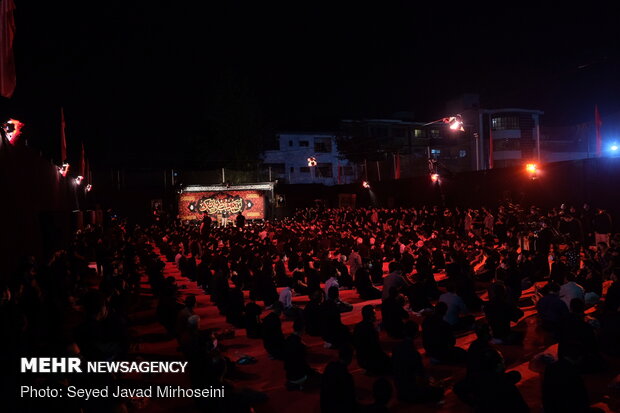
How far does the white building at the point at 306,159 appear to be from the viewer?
4625cm

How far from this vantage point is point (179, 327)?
26.5 feet

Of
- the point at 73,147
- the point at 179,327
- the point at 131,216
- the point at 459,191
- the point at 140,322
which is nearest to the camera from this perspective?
the point at 179,327

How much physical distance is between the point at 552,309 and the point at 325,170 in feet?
127

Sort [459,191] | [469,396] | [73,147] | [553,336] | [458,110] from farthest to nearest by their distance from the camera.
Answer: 1. [458,110]
2. [73,147]
3. [459,191]
4. [553,336]
5. [469,396]

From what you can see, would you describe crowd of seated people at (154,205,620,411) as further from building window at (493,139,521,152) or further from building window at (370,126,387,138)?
building window at (370,126,387,138)

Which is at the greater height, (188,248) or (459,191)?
(459,191)

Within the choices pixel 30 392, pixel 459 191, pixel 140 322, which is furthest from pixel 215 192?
pixel 30 392

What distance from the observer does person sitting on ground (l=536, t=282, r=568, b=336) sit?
8.34m

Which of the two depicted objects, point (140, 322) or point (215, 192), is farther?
point (215, 192)

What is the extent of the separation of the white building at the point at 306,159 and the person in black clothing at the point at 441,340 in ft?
126

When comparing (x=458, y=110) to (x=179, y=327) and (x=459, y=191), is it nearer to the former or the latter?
(x=459, y=191)

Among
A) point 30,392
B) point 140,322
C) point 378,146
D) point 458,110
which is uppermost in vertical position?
point 458,110

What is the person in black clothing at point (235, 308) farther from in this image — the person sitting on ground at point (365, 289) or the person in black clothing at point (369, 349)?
the person sitting on ground at point (365, 289)

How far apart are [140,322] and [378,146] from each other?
34898 millimetres
